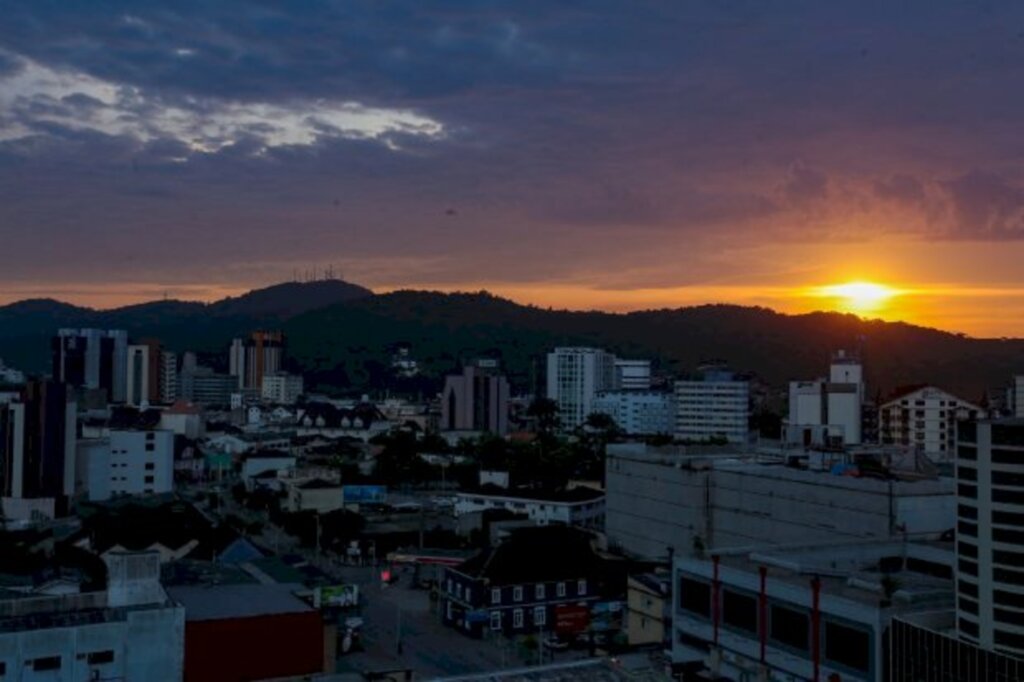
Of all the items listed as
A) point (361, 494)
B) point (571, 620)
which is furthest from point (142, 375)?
point (571, 620)

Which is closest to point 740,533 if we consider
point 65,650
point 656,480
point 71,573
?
point 656,480

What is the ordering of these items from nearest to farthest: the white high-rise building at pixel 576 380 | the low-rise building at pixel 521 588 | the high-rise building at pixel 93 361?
the low-rise building at pixel 521 588 → the white high-rise building at pixel 576 380 → the high-rise building at pixel 93 361

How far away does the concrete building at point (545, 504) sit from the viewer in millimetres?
23250

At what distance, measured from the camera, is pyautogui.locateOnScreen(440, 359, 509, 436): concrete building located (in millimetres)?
48125

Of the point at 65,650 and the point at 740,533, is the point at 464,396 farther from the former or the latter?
the point at 65,650

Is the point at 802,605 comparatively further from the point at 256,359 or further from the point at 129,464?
the point at 256,359

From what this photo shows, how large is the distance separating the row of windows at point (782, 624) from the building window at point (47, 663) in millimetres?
5385

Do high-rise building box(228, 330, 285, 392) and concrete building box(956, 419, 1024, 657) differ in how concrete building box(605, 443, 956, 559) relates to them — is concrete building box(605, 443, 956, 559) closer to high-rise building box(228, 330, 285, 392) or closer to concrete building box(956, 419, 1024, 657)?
concrete building box(956, 419, 1024, 657)

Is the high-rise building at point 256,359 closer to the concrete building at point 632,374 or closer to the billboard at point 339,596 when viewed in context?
the concrete building at point 632,374

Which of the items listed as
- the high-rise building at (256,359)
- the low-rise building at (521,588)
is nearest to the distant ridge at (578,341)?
the high-rise building at (256,359)

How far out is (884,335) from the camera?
93.0 m

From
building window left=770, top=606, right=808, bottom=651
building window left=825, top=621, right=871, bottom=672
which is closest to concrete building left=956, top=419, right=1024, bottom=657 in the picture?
building window left=825, top=621, right=871, bottom=672

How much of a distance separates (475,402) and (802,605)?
39017 millimetres

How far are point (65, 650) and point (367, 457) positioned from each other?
2688 centimetres
